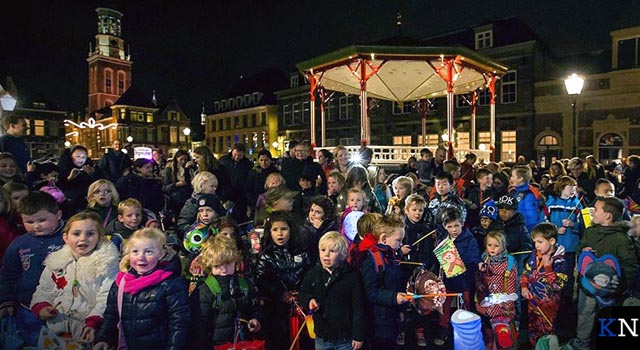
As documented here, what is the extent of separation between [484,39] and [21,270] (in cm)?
2925

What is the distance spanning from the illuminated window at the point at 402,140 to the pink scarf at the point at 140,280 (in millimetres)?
29546

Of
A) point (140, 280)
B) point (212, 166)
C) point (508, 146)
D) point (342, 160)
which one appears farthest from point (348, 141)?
point (140, 280)

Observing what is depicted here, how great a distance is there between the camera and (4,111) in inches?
436

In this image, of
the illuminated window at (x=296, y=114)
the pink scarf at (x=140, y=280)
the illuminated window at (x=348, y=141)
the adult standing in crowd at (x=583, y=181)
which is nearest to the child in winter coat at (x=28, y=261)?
the pink scarf at (x=140, y=280)

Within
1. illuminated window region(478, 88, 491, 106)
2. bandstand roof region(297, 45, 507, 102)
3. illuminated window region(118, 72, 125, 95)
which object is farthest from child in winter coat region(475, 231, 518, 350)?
illuminated window region(118, 72, 125, 95)

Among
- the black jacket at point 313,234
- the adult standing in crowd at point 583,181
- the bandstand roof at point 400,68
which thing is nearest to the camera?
the black jacket at point 313,234

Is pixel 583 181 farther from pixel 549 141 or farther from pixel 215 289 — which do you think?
pixel 549 141

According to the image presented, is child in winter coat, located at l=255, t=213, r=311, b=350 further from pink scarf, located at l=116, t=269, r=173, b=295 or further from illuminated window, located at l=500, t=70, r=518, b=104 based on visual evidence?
illuminated window, located at l=500, t=70, r=518, b=104

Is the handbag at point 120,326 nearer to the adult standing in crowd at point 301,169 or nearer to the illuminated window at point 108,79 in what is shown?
the adult standing in crowd at point 301,169

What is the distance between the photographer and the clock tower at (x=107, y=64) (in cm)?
7056

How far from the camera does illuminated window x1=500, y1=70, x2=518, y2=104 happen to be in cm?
2591

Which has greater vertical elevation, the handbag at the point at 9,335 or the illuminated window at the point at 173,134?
the illuminated window at the point at 173,134

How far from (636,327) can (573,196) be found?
3326 millimetres

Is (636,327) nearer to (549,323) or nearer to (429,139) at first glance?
(549,323)
